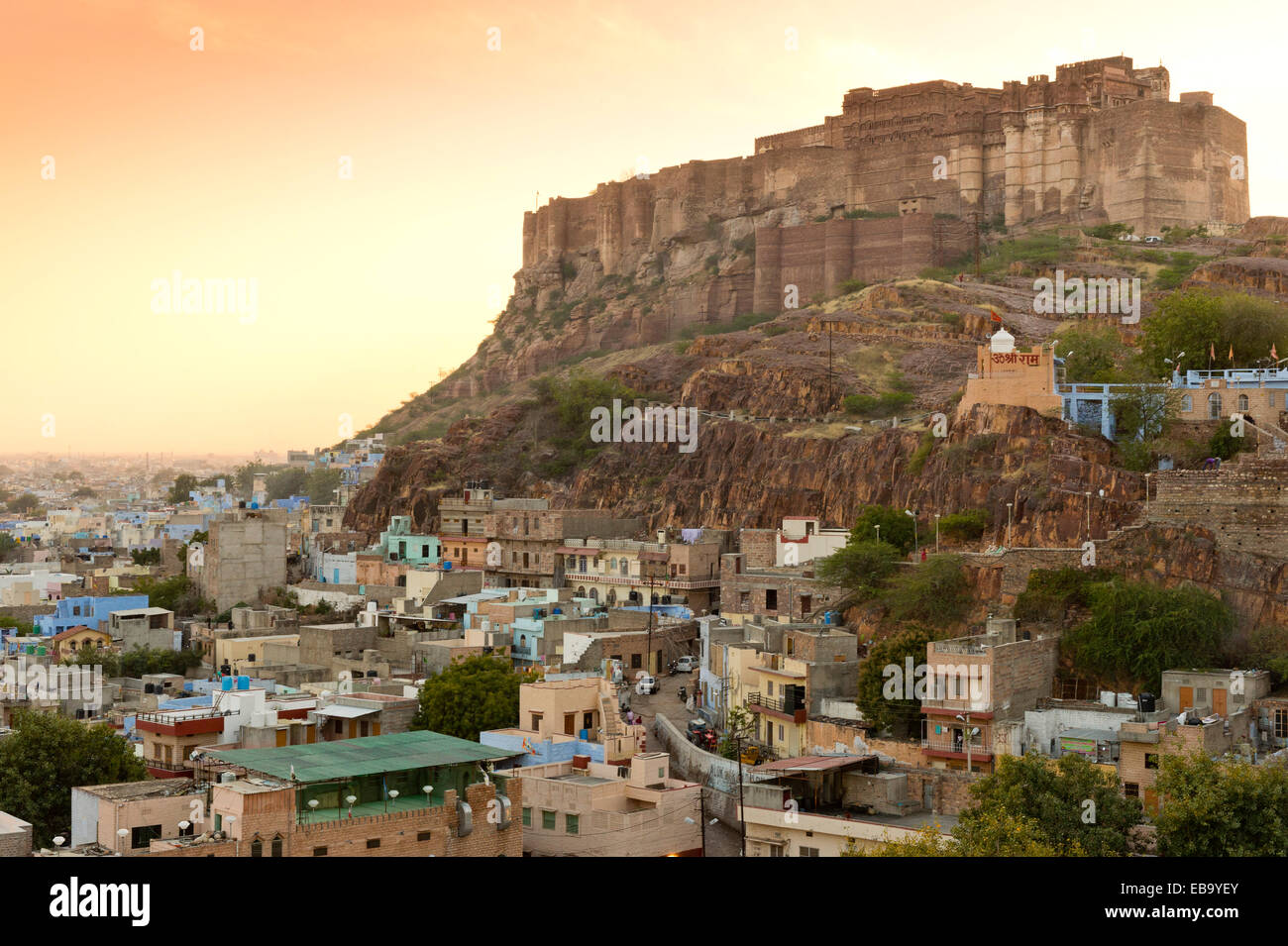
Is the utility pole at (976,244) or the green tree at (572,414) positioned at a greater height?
the utility pole at (976,244)

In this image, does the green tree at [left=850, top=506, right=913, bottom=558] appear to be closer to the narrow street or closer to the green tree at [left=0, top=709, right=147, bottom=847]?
the narrow street

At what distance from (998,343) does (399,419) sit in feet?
229

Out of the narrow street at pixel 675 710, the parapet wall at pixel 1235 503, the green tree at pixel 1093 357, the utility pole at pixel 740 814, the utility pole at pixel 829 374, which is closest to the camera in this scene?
the utility pole at pixel 740 814

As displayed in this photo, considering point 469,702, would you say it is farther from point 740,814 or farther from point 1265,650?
point 1265,650

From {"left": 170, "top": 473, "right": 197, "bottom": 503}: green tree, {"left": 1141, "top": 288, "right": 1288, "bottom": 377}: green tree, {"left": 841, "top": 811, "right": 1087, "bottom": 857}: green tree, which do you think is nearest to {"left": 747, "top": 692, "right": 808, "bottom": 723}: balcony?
{"left": 841, "top": 811, "right": 1087, "bottom": 857}: green tree

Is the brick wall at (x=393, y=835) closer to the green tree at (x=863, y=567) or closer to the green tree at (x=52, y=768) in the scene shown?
the green tree at (x=52, y=768)

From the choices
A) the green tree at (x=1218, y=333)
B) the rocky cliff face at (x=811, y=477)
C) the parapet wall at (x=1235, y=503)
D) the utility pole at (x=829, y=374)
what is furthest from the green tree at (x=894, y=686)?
the utility pole at (x=829, y=374)

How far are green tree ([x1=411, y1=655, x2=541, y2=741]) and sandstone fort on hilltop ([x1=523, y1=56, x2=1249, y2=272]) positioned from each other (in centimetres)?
4967

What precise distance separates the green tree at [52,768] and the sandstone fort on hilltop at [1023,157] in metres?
57.3

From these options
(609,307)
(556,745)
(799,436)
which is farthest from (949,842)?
(609,307)

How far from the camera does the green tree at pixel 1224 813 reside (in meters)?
19.6

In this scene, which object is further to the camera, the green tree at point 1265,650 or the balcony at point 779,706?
the balcony at point 779,706

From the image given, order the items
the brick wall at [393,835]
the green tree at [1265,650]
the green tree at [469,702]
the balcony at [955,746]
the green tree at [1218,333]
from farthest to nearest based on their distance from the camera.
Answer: the green tree at [1218,333] → the green tree at [469,702] → the green tree at [1265,650] → the balcony at [955,746] → the brick wall at [393,835]

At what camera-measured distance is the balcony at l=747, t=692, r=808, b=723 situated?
31.2m
